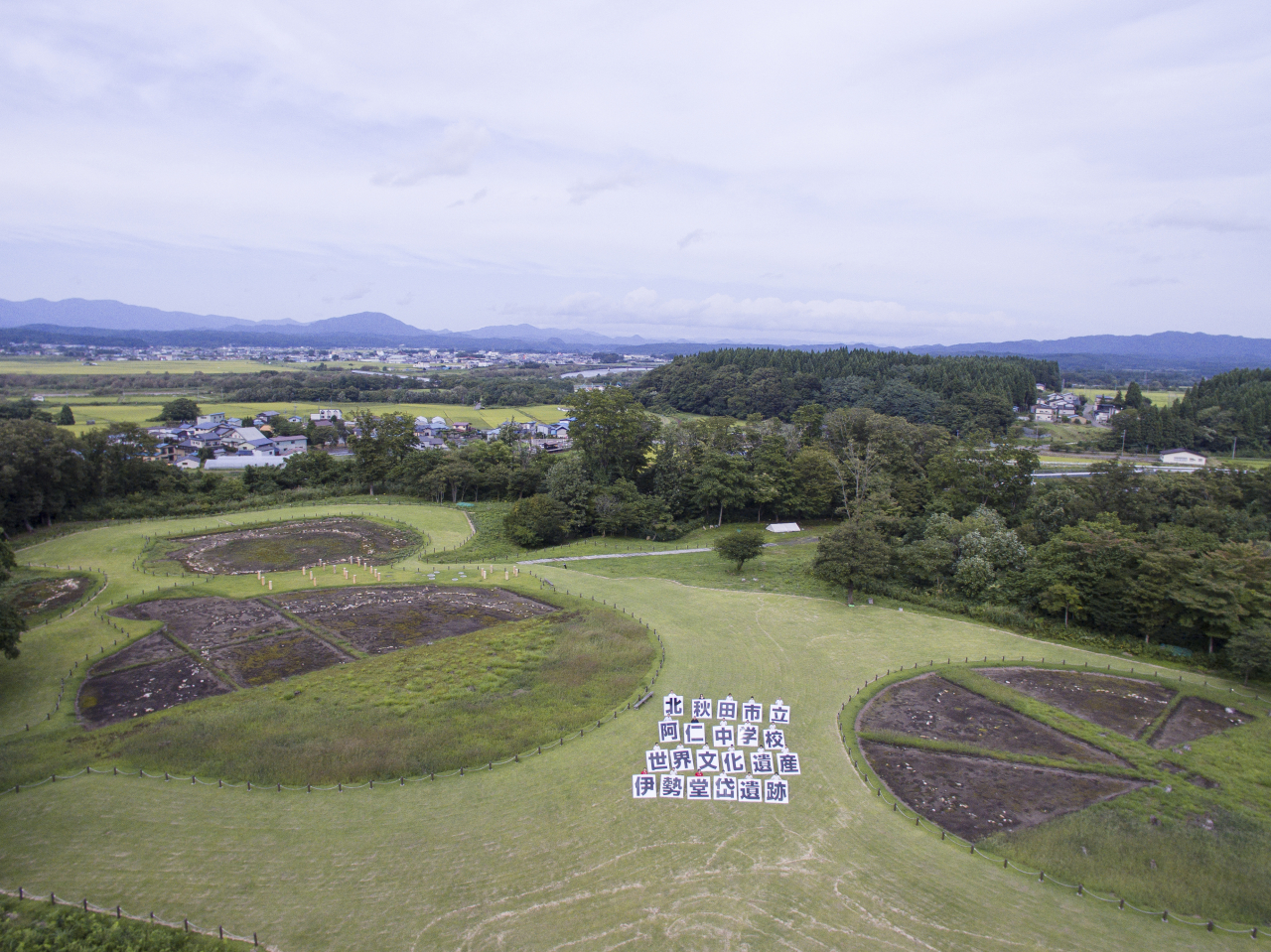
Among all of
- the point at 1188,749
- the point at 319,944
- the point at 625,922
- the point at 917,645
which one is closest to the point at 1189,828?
the point at 1188,749

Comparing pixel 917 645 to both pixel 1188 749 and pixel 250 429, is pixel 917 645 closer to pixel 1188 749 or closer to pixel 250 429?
pixel 1188 749

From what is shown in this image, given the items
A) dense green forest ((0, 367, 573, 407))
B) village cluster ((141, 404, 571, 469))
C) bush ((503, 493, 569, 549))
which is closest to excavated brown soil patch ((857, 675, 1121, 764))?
bush ((503, 493, 569, 549))


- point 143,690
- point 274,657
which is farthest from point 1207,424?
point 143,690

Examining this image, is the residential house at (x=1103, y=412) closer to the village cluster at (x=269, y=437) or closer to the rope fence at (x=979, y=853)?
the village cluster at (x=269, y=437)

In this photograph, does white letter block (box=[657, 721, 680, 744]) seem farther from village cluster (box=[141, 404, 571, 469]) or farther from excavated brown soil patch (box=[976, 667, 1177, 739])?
village cluster (box=[141, 404, 571, 469])

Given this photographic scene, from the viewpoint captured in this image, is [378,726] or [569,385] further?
[569,385]
